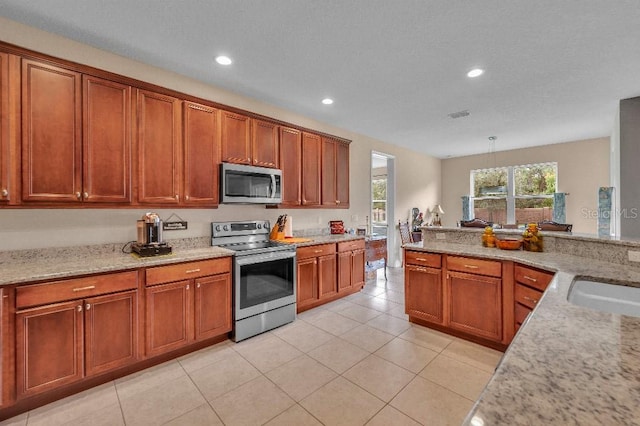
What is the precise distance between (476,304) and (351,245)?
6.04 ft

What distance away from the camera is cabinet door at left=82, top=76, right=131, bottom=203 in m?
2.26

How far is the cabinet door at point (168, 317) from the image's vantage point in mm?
2295

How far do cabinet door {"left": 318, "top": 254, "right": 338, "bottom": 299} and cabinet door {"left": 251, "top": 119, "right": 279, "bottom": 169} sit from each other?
141 cm

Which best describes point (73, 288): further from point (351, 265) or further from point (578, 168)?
point (578, 168)

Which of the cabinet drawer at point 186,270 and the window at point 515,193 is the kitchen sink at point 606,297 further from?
the window at point 515,193

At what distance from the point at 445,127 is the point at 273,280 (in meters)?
3.79

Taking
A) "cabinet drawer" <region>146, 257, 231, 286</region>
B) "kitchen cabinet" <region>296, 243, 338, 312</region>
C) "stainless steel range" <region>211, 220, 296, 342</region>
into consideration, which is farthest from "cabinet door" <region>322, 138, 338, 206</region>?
"cabinet drawer" <region>146, 257, 231, 286</region>

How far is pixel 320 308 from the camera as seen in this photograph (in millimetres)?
3723

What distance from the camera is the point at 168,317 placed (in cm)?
239

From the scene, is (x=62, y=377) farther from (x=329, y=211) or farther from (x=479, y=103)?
(x=479, y=103)

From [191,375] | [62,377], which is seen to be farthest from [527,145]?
[62,377]

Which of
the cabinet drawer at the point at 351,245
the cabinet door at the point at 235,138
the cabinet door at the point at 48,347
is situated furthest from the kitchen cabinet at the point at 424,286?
Result: the cabinet door at the point at 48,347

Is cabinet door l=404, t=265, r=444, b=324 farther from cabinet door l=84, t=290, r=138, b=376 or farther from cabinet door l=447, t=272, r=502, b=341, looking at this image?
cabinet door l=84, t=290, r=138, b=376

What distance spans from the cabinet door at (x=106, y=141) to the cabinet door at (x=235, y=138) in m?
0.89
